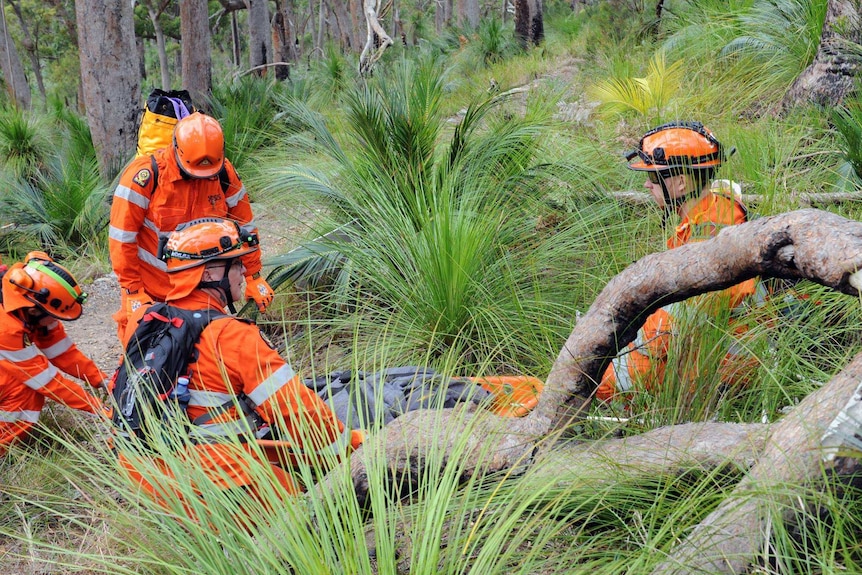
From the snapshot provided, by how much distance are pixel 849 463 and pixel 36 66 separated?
35080 millimetres

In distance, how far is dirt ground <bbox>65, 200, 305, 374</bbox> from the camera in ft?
19.6

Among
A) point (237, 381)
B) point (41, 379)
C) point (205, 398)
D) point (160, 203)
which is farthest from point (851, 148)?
point (41, 379)

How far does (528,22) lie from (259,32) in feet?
19.2

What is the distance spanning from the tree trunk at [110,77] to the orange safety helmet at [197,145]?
4835 millimetres

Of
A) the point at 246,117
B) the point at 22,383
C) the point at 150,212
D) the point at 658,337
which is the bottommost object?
the point at 22,383

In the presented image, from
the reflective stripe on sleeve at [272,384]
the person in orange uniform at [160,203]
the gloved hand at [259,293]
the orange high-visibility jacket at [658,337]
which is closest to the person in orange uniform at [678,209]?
→ the orange high-visibility jacket at [658,337]

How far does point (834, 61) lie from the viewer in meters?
5.77

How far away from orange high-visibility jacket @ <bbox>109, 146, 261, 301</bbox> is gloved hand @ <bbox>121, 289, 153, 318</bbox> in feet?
0.11

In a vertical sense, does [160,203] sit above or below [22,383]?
above

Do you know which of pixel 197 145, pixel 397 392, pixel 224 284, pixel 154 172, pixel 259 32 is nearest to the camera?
pixel 224 284

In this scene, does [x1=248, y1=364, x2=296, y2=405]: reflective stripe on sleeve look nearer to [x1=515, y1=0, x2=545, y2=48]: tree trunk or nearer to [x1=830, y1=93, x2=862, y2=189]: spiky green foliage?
[x1=830, y1=93, x2=862, y2=189]: spiky green foliage

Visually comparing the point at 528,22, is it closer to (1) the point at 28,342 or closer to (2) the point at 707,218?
(1) the point at 28,342

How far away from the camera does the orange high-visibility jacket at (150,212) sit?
4480 mm

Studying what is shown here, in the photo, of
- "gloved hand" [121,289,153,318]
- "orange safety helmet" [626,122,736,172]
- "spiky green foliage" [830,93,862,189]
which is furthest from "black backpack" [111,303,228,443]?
"spiky green foliage" [830,93,862,189]
